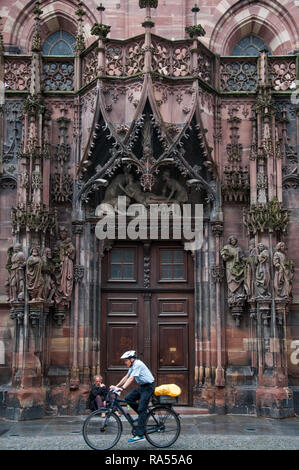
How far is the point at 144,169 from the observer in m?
14.2

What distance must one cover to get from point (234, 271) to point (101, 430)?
230 inches

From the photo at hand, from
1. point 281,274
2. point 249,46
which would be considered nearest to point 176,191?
point 281,274

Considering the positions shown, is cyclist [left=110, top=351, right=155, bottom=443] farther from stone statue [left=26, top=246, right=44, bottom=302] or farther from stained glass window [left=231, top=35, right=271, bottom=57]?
stained glass window [left=231, top=35, right=271, bottom=57]

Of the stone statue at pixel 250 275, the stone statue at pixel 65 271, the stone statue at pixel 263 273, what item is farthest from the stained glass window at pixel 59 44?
the stone statue at pixel 263 273

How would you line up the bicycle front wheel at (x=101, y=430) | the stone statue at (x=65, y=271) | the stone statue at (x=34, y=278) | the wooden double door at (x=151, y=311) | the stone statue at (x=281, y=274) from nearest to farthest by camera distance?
the bicycle front wheel at (x=101, y=430), the stone statue at (x=34, y=278), the stone statue at (x=281, y=274), the stone statue at (x=65, y=271), the wooden double door at (x=151, y=311)

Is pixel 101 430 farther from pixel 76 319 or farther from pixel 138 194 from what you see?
pixel 138 194

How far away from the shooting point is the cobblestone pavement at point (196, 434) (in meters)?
10.1

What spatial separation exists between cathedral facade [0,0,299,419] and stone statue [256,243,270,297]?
3 cm

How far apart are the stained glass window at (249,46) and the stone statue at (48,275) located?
766 cm

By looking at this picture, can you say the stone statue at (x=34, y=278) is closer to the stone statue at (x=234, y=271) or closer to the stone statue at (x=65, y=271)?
the stone statue at (x=65, y=271)

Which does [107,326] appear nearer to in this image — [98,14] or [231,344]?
[231,344]

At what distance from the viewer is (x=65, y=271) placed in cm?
1423

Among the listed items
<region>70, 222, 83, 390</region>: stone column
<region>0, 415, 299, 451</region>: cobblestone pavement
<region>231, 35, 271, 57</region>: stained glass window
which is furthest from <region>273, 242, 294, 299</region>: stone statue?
<region>231, 35, 271, 57</region>: stained glass window
